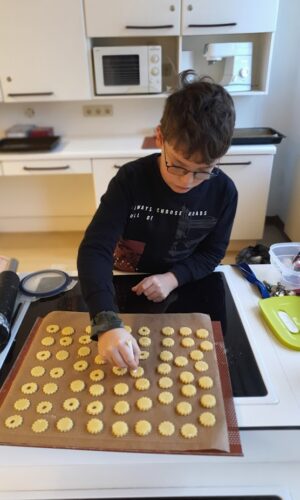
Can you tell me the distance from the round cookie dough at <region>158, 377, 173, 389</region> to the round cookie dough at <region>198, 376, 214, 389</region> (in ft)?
0.17

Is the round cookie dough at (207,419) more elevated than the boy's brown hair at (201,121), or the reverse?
the boy's brown hair at (201,121)

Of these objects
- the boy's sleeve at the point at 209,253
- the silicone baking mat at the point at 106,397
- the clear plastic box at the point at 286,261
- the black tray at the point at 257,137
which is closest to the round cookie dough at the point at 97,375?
the silicone baking mat at the point at 106,397

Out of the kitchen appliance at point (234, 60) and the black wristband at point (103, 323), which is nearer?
the black wristband at point (103, 323)

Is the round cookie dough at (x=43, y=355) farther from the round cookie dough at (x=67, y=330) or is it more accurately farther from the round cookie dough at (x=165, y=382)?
the round cookie dough at (x=165, y=382)

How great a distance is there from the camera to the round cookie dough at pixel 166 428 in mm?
575

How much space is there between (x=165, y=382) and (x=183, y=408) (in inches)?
2.4

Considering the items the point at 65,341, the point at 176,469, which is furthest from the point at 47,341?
the point at 176,469

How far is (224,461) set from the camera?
57 cm

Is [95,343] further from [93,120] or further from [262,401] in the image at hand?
[93,120]

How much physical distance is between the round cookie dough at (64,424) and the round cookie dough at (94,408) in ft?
0.10

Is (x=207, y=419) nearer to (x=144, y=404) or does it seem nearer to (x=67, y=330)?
(x=144, y=404)

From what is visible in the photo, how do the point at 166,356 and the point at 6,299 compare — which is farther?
the point at 6,299

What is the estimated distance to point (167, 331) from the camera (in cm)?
78

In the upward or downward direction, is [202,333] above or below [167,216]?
below
